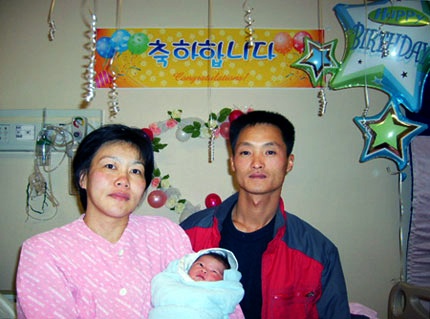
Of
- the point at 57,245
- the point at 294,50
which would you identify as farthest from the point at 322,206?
the point at 57,245

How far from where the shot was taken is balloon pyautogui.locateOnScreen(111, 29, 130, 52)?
2.03 meters

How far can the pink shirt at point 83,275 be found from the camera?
985mm

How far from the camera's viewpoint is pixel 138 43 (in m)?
2.23

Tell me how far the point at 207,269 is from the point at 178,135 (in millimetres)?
1342

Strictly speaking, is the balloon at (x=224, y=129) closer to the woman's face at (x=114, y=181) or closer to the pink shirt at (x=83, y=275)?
the woman's face at (x=114, y=181)

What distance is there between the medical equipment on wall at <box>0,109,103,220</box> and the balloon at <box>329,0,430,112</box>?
2.32 meters

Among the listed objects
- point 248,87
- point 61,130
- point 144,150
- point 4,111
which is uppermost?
point 248,87

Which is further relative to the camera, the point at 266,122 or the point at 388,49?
the point at 388,49

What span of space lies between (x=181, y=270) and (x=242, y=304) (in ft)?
1.46

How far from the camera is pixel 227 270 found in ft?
4.23

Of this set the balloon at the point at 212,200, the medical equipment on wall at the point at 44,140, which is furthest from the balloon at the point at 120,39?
the balloon at the point at 212,200

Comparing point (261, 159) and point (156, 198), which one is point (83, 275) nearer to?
point (261, 159)

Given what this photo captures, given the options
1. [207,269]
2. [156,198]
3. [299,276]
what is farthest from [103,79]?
[299,276]

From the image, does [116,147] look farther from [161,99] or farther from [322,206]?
[322,206]
